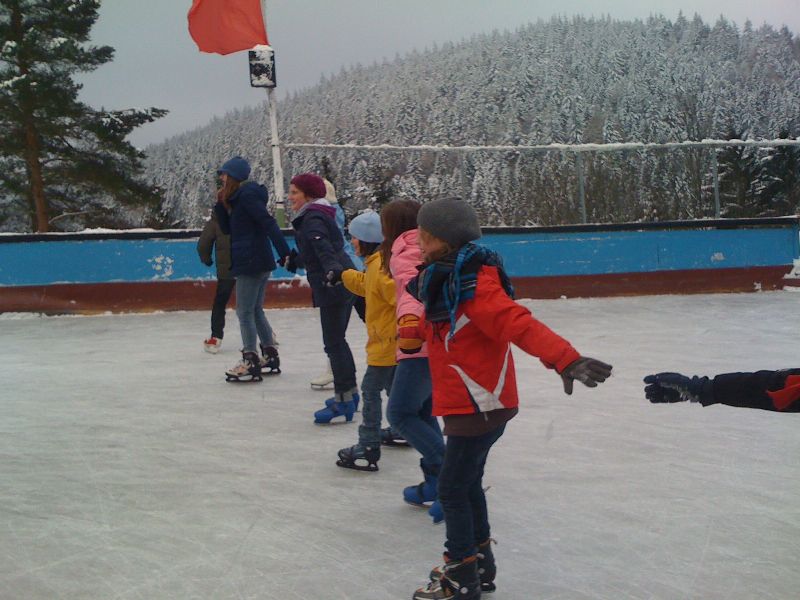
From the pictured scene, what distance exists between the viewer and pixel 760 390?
2395mm

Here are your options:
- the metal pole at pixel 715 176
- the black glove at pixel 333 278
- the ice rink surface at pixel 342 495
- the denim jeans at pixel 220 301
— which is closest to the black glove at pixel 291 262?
the ice rink surface at pixel 342 495

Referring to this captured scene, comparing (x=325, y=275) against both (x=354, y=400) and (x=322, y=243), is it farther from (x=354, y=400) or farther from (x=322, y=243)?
(x=354, y=400)

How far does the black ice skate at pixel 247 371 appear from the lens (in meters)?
6.48

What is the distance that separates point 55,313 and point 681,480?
8.26 meters

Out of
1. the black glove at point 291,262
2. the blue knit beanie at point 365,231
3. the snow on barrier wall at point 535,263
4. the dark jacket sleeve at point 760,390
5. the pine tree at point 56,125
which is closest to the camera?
the dark jacket sleeve at point 760,390

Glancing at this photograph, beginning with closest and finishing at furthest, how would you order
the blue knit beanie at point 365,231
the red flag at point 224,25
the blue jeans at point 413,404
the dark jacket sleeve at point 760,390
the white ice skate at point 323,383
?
the dark jacket sleeve at point 760,390 < the blue jeans at point 413,404 < the blue knit beanie at point 365,231 < the white ice skate at point 323,383 < the red flag at point 224,25

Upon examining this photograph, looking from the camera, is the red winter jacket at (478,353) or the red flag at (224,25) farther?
the red flag at (224,25)

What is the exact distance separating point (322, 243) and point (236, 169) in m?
1.47

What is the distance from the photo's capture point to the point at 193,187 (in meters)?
15.2

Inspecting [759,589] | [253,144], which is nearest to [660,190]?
[253,144]

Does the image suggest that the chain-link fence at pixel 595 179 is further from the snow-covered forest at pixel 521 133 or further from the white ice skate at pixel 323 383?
the white ice skate at pixel 323 383

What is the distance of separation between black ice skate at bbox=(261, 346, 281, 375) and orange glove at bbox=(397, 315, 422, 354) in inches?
142

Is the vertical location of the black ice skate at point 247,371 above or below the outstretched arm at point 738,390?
below

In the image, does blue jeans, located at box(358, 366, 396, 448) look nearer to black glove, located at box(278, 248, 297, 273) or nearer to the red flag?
black glove, located at box(278, 248, 297, 273)
